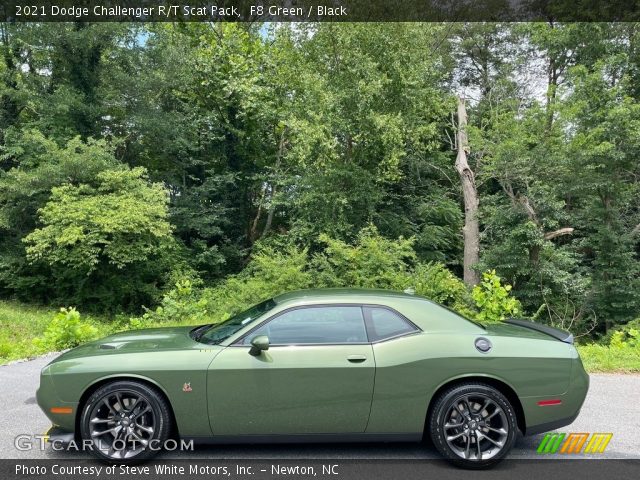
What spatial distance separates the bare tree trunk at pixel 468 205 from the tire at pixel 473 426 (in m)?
12.8

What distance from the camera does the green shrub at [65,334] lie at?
7.57m

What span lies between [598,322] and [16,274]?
19111 millimetres

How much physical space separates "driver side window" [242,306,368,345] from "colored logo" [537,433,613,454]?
1863mm

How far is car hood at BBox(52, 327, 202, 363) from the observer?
151 inches

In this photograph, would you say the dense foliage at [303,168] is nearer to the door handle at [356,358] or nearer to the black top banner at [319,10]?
the black top banner at [319,10]

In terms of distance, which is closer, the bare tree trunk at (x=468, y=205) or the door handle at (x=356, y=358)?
the door handle at (x=356, y=358)

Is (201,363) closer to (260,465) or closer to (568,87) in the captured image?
(260,465)

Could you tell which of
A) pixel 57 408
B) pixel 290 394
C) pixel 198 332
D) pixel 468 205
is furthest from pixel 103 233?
pixel 468 205

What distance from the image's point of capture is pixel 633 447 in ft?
13.0

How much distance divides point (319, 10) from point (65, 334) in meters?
12.4

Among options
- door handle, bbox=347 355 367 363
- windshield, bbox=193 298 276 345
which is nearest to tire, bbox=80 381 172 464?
windshield, bbox=193 298 276 345

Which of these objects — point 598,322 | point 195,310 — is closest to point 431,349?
point 195,310

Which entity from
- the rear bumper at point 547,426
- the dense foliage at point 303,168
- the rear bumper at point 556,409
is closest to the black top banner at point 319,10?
the dense foliage at point 303,168

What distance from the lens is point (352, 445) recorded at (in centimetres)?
→ 398
